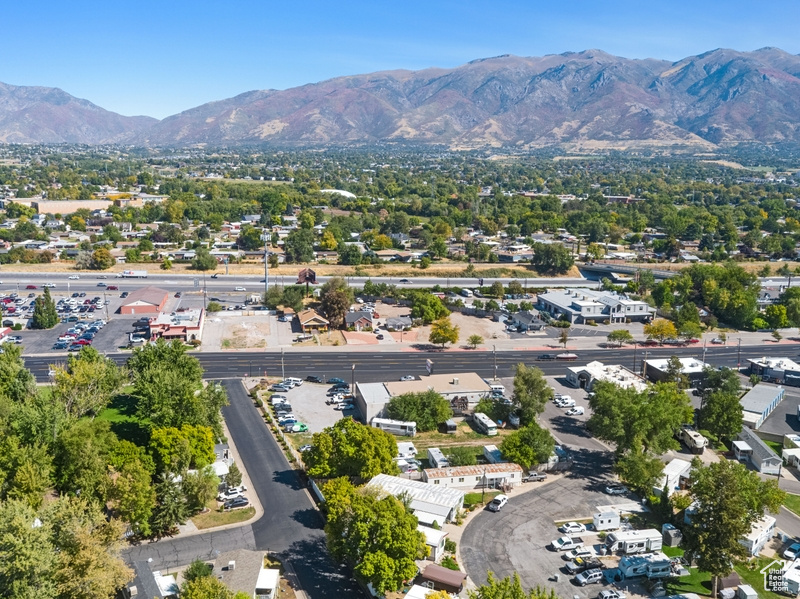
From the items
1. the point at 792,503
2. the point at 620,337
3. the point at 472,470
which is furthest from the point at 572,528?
the point at 620,337

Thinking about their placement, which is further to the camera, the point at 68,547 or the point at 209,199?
the point at 209,199

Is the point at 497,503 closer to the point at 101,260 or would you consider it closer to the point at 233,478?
the point at 233,478

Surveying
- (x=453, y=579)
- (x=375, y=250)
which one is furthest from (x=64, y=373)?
(x=375, y=250)

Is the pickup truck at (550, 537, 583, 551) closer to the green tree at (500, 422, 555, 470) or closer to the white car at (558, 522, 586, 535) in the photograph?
the white car at (558, 522, 586, 535)

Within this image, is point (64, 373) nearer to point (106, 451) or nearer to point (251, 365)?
→ point (106, 451)

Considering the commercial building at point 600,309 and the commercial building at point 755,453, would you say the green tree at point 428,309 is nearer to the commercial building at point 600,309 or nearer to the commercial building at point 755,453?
the commercial building at point 600,309

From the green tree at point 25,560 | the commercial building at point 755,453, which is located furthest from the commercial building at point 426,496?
the commercial building at point 755,453
